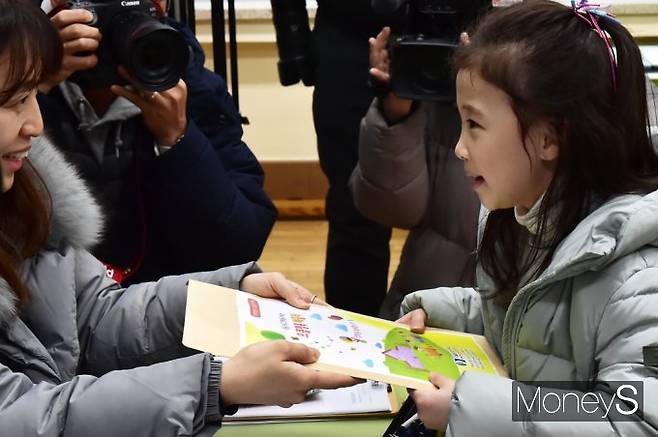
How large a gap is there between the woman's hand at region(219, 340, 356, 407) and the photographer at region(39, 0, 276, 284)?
53 cm

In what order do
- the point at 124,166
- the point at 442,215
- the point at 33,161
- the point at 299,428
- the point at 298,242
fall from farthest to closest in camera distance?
the point at 298,242, the point at 442,215, the point at 124,166, the point at 33,161, the point at 299,428

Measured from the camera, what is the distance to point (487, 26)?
1012mm

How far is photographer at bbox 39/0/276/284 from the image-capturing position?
136 cm

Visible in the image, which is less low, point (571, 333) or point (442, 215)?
point (571, 333)

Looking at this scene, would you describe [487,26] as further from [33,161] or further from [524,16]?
[33,161]

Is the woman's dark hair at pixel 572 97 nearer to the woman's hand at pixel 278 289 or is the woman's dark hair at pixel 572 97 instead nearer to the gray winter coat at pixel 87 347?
the woman's hand at pixel 278 289

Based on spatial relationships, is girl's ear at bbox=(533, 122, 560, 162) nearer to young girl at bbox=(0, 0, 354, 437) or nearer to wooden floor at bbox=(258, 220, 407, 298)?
young girl at bbox=(0, 0, 354, 437)

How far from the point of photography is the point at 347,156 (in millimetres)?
2064

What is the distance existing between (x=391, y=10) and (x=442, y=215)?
0.35 meters

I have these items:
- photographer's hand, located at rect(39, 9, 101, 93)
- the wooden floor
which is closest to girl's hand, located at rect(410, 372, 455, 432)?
photographer's hand, located at rect(39, 9, 101, 93)

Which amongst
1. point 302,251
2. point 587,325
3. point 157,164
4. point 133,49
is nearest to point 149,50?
point 133,49

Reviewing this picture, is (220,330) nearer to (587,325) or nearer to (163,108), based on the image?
(587,325)

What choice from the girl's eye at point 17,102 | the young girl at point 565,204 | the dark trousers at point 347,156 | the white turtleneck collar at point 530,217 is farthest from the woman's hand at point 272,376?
the dark trousers at point 347,156

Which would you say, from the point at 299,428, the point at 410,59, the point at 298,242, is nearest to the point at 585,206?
the point at 299,428
